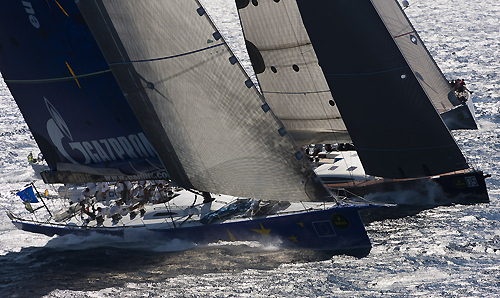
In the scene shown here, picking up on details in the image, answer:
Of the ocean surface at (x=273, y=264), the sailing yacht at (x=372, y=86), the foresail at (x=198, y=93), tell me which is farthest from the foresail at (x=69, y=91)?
the sailing yacht at (x=372, y=86)

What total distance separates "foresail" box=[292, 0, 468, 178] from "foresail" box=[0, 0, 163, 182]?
7.68 metres

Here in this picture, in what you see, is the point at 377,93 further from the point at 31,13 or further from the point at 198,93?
the point at 31,13

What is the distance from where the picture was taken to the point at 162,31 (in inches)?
707

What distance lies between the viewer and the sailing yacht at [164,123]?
1800 cm

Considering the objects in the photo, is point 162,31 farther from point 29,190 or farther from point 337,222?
point 29,190

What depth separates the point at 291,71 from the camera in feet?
84.2

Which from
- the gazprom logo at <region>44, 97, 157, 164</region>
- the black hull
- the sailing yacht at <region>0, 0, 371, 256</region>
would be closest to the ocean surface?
the black hull

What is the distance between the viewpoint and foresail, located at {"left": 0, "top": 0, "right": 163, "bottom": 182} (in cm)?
2041

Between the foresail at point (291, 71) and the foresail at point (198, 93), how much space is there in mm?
7454

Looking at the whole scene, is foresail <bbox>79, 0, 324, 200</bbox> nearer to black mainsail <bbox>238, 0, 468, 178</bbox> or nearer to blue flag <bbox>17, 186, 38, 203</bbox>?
black mainsail <bbox>238, 0, 468, 178</bbox>

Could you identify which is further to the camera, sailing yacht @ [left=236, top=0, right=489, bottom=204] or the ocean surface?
sailing yacht @ [left=236, top=0, right=489, bottom=204]

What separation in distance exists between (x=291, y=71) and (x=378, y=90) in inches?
198

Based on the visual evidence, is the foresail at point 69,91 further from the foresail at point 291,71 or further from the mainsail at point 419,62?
the mainsail at point 419,62

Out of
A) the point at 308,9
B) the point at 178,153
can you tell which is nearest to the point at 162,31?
the point at 178,153
